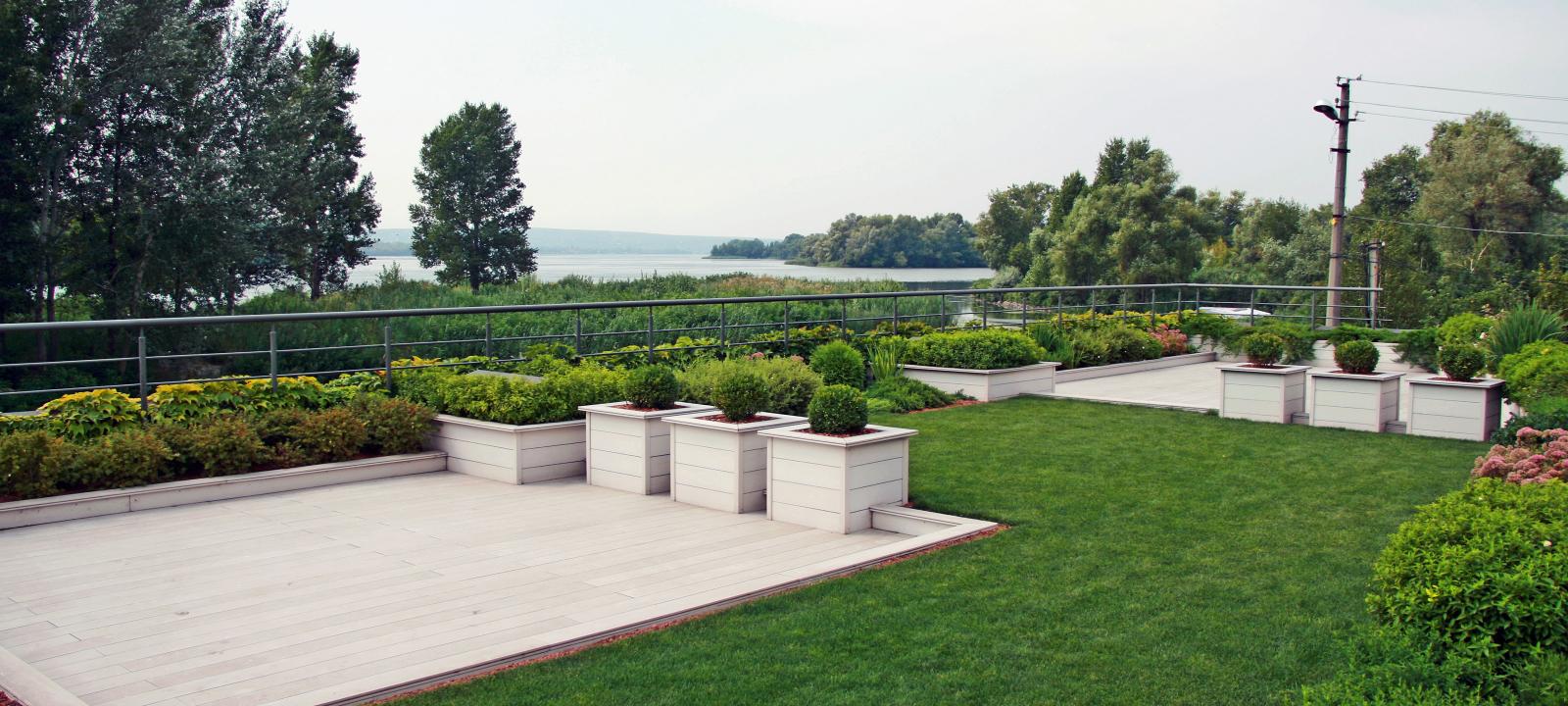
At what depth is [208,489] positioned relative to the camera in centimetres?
670

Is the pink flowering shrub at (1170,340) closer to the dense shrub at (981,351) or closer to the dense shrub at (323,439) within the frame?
the dense shrub at (981,351)

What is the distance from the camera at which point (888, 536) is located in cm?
582

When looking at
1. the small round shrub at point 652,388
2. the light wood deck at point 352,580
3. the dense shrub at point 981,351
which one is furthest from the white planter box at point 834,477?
the dense shrub at point 981,351

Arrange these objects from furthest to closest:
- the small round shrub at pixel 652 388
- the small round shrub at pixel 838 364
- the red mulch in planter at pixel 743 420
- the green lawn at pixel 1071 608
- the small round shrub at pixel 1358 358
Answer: the small round shrub at pixel 838 364
the small round shrub at pixel 1358 358
the small round shrub at pixel 652 388
the red mulch in planter at pixel 743 420
the green lawn at pixel 1071 608

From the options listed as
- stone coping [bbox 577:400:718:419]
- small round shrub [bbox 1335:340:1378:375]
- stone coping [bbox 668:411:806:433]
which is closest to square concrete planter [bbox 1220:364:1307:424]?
small round shrub [bbox 1335:340:1378:375]

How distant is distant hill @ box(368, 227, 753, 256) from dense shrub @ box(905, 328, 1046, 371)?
34039mm

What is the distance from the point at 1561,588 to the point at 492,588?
3877 millimetres

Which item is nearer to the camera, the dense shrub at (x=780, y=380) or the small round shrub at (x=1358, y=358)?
the dense shrub at (x=780, y=380)

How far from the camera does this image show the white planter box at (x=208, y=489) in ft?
19.9

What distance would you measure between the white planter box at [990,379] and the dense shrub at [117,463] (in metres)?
7.35

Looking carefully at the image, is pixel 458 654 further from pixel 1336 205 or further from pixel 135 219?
pixel 135 219

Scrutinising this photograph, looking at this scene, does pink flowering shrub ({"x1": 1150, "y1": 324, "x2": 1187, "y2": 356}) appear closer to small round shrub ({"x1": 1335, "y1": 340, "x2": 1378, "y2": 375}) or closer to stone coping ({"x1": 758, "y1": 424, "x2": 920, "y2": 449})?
small round shrub ({"x1": 1335, "y1": 340, "x2": 1378, "y2": 375})

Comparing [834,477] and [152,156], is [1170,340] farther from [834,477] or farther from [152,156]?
[152,156]

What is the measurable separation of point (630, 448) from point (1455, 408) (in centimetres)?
678
